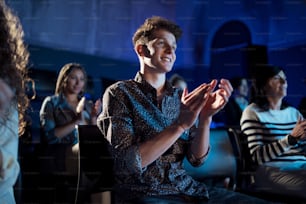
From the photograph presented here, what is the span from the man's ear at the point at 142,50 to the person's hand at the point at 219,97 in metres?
0.14

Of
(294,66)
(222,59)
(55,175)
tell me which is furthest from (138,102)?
(222,59)

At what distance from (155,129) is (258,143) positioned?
0.39 metres

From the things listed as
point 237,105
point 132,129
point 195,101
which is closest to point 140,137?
point 132,129

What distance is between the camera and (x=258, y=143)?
951 millimetres

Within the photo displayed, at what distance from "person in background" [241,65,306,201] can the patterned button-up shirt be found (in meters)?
0.25

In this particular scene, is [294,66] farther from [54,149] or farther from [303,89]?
[54,149]

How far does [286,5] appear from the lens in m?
1.91

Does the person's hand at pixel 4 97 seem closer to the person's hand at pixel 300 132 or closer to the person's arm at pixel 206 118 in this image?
the person's arm at pixel 206 118

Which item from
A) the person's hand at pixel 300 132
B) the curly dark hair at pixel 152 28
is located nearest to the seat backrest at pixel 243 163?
the person's hand at pixel 300 132

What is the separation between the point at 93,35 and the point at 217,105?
4.35 feet

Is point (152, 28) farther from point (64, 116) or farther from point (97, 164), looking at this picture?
point (64, 116)

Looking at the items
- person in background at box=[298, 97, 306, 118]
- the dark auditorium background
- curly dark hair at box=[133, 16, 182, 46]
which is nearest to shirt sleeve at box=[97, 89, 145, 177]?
curly dark hair at box=[133, 16, 182, 46]

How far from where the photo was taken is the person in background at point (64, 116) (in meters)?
1.09

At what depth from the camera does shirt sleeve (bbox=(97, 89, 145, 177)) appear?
23.6 inches
